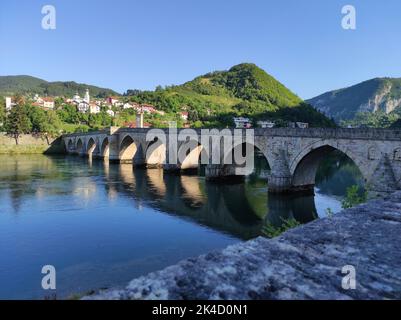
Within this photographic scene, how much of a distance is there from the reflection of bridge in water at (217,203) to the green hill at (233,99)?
216ft

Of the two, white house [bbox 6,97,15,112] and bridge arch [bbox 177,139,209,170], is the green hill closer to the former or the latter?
white house [bbox 6,97,15,112]

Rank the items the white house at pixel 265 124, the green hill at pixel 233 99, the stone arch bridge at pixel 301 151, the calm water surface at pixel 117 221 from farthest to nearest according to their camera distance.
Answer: the green hill at pixel 233 99 < the white house at pixel 265 124 < the stone arch bridge at pixel 301 151 < the calm water surface at pixel 117 221

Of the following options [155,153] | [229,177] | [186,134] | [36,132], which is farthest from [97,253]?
[36,132]

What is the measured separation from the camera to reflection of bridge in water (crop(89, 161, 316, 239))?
70.8ft

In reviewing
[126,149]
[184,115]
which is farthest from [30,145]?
[184,115]

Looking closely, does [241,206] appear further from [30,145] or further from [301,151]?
[30,145]

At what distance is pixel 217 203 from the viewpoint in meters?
26.3

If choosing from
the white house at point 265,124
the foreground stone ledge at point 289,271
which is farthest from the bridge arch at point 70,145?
the foreground stone ledge at point 289,271

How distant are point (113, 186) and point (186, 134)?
11.2m

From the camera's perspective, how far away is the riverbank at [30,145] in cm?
6989

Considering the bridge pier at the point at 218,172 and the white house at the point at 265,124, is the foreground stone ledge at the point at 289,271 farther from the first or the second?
the white house at the point at 265,124

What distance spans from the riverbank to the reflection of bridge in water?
42.1 metres

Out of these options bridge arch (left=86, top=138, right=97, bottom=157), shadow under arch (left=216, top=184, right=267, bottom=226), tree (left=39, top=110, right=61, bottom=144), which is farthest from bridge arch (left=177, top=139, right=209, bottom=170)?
tree (left=39, top=110, right=61, bottom=144)
